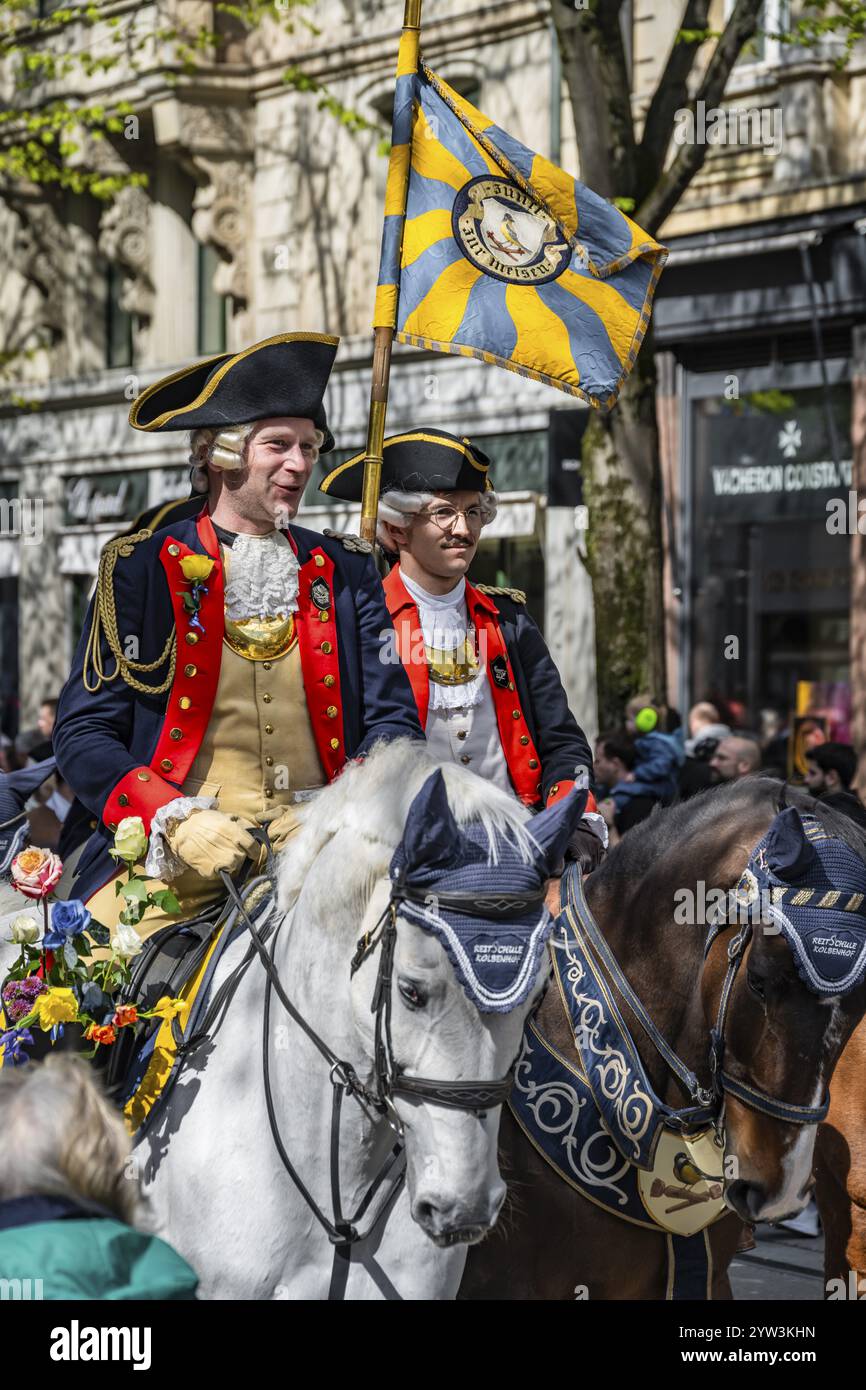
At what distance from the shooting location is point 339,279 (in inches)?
769

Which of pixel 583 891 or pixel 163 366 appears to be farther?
pixel 163 366

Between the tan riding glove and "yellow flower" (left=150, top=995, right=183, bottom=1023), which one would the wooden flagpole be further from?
"yellow flower" (left=150, top=995, right=183, bottom=1023)

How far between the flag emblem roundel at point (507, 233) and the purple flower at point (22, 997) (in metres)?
3.11

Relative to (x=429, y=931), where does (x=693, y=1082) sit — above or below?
below

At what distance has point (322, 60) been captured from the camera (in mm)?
19719

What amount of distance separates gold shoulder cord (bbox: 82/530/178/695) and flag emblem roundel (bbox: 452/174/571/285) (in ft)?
7.42

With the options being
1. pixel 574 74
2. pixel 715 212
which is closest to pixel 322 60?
pixel 715 212

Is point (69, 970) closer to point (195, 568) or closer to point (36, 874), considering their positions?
point (36, 874)

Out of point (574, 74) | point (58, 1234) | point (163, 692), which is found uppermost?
point (574, 74)

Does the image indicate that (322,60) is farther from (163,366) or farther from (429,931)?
(429,931)

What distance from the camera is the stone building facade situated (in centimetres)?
1532

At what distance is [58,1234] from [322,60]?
18.8 m

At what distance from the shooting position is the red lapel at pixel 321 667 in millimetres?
4508

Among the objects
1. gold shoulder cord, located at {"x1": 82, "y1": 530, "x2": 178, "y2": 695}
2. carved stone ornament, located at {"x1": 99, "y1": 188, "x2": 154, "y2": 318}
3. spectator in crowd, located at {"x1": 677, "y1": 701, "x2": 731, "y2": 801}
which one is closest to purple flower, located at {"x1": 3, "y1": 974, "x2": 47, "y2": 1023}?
gold shoulder cord, located at {"x1": 82, "y1": 530, "x2": 178, "y2": 695}
